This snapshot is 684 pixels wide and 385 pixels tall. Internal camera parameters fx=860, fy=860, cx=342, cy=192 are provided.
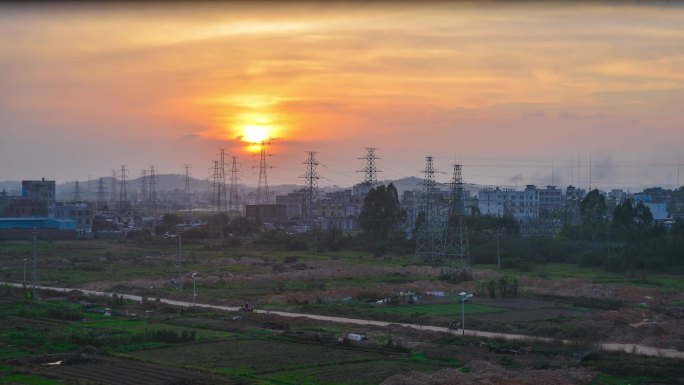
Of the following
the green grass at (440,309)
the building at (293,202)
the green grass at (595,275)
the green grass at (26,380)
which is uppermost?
the building at (293,202)

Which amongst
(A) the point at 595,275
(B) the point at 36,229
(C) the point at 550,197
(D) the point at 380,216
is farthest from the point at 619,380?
(C) the point at 550,197

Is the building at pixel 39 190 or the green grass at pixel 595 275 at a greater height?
the building at pixel 39 190

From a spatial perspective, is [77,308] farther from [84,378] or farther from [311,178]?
[311,178]

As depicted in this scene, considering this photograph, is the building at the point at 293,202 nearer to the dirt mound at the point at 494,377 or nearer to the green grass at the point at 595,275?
the green grass at the point at 595,275

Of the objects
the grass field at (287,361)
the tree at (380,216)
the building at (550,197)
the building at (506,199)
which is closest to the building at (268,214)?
the building at (506,199)

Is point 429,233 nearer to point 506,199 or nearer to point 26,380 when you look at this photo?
point 26,380

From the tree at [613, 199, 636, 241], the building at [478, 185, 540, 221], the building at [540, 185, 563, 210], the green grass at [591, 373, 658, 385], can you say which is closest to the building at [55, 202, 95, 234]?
the building at [478, 185, 540, 221]
